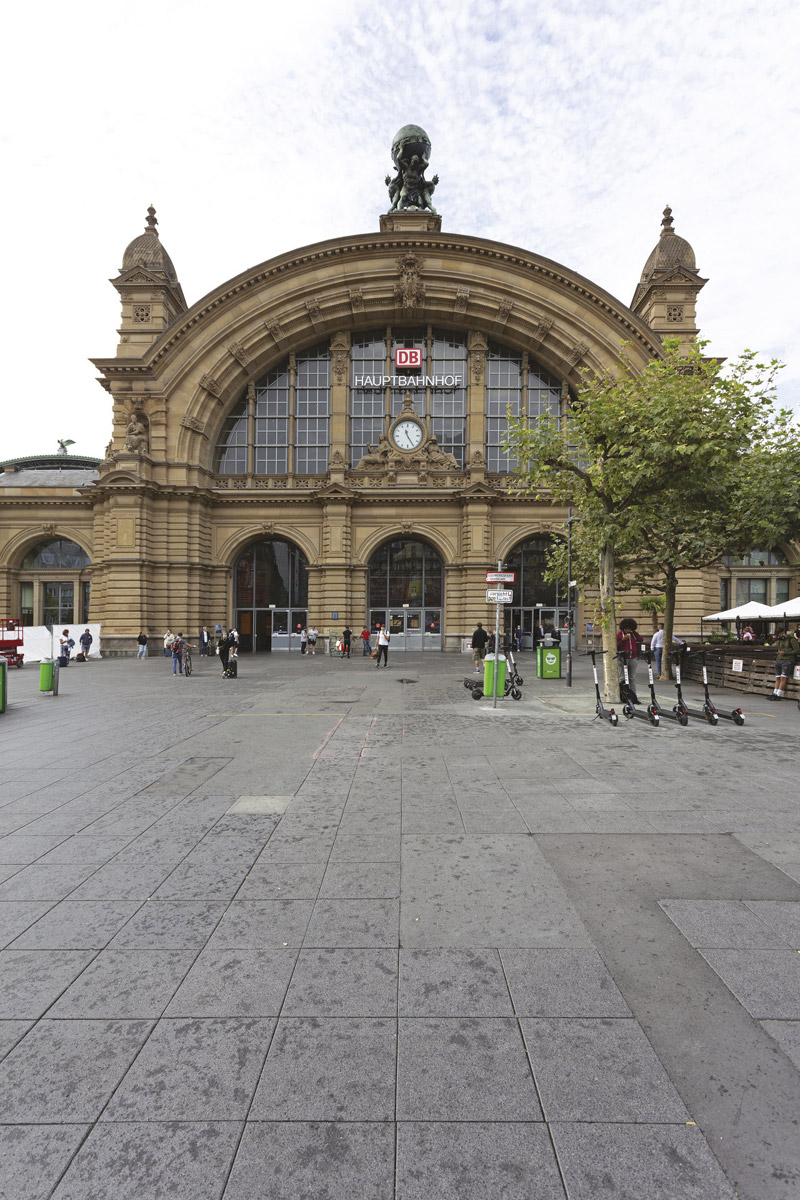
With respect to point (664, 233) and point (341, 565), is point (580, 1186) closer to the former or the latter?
point (341, 565)

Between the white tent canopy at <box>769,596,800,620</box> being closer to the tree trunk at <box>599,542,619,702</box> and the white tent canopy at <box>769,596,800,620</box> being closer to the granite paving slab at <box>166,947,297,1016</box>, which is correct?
the tree trunk at <box>599,542,619,702</box>

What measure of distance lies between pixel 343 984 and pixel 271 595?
34653 mm

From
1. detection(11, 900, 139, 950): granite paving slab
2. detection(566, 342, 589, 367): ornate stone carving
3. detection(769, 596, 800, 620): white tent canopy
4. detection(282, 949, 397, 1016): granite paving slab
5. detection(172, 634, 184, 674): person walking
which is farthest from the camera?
detection(566, 342, 589, 367): ornate stone carving

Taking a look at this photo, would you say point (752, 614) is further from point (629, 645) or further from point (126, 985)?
point (126, 985)

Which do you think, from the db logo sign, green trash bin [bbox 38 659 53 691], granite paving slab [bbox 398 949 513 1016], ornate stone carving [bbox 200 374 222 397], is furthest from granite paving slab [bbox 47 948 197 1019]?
the db logo sign

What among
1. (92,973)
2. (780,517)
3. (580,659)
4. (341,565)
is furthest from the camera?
(341,565)

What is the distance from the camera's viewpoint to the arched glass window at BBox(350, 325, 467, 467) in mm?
36719

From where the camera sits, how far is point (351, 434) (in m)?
36.9

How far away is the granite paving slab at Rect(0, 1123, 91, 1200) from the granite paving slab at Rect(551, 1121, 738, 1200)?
1.85m

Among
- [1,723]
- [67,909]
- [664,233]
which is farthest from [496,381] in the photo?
[67,909]

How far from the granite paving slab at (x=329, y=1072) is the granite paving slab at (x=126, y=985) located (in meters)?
0.76

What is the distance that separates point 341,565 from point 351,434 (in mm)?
9029

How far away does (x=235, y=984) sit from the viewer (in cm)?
316

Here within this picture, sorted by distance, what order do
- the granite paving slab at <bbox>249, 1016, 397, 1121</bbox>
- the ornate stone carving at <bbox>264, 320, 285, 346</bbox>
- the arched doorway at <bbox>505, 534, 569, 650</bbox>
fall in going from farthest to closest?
1. the arched doorway at <bbox>505, 534, 569, 650</bbox>
2. the ornate stone carving at <bbox>264, 320, 285, 346</bbox>
3. the granite paving slab at <bbox>249, 1016, 397, 1121</bbox>
